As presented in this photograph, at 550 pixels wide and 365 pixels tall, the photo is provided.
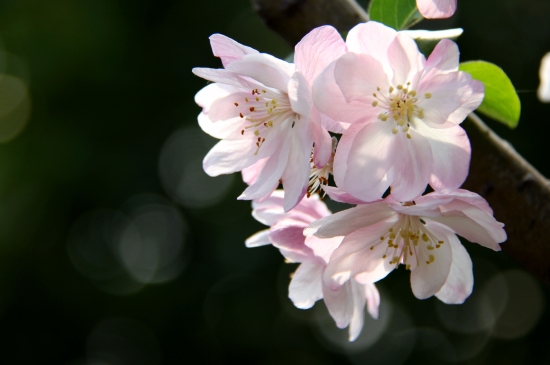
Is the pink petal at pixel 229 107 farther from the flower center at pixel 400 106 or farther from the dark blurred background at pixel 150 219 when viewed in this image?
the dark blurred background at pixel 150 219

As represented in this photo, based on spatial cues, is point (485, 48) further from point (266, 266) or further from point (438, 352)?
point (438, 352)

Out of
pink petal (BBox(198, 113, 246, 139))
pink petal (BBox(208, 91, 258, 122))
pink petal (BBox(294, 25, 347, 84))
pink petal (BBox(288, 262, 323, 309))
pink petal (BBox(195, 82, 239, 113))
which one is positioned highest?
pink petal (BBox(294, 25, 347, 84))

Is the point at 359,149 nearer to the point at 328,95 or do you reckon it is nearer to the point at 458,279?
the point at 328,95

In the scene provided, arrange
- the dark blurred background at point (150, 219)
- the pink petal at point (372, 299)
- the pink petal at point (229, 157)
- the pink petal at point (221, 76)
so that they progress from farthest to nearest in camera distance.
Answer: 1. the dark blurred background at point (150, 219)
2. the pink petal at point (372, 299)
3. the pink petal at point (229, 157)
4. the pink petal at point (221, 76)

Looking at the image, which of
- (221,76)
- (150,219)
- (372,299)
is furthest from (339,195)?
(150,219)

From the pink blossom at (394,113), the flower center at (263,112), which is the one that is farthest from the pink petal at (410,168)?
the flower center at (263,112)

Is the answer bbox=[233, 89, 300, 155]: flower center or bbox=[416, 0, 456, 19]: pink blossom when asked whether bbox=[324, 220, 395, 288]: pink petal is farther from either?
bbox=[416, 0, 456, 19]: pink blossom

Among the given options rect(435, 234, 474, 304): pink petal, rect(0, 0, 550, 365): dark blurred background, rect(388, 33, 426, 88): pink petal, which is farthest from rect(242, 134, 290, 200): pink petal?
rect(0, 0, 550, 365): dark blurred background
